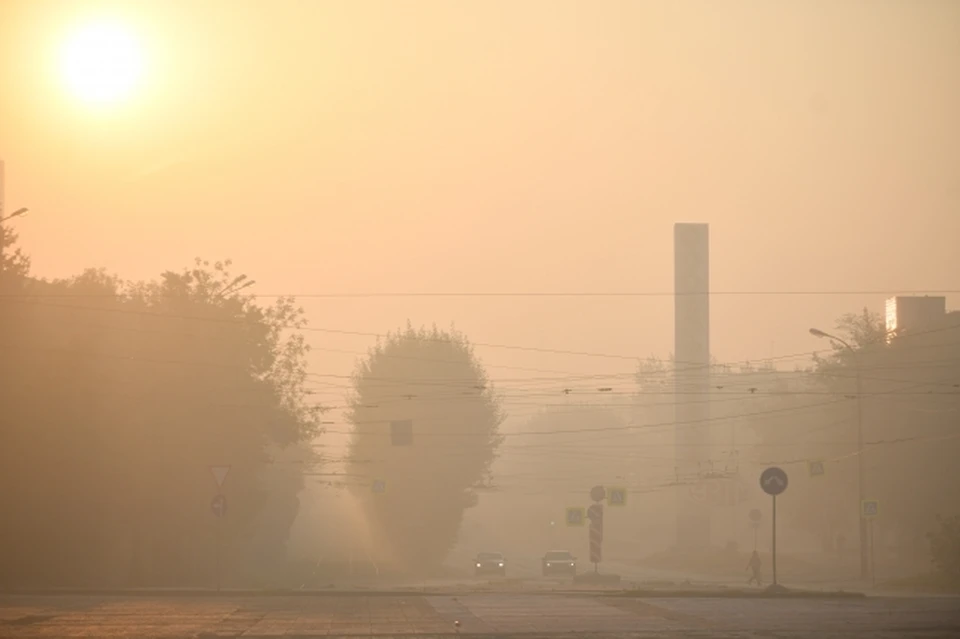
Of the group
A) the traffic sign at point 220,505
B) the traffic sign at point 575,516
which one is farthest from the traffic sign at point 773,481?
the traffic sign at point 575,516

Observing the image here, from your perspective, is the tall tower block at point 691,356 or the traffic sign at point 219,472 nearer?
the traffic sign at point 219,472

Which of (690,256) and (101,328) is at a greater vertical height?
(690,256)

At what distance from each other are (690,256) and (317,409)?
41.8 m

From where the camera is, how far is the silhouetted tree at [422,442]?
7650 cm

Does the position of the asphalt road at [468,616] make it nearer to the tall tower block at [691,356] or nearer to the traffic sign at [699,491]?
the traffic sign at [699,491]

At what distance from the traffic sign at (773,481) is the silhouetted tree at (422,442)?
142 feet

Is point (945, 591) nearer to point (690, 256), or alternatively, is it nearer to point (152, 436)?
point (152, 436)

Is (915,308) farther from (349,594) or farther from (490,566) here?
(349,594)

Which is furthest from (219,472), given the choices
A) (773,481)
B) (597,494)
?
(597,494)

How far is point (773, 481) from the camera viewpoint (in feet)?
103

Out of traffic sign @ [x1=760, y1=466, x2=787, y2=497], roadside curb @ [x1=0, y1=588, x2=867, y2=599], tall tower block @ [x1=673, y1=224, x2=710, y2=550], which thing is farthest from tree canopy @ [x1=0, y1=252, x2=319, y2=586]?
tall tower block @ [x1=673, y1=224, x2=710, y2=550]

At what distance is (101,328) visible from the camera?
52062 mm

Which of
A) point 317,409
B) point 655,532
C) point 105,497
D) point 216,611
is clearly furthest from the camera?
point 655,532

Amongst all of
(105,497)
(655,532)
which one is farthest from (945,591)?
(655,532)
